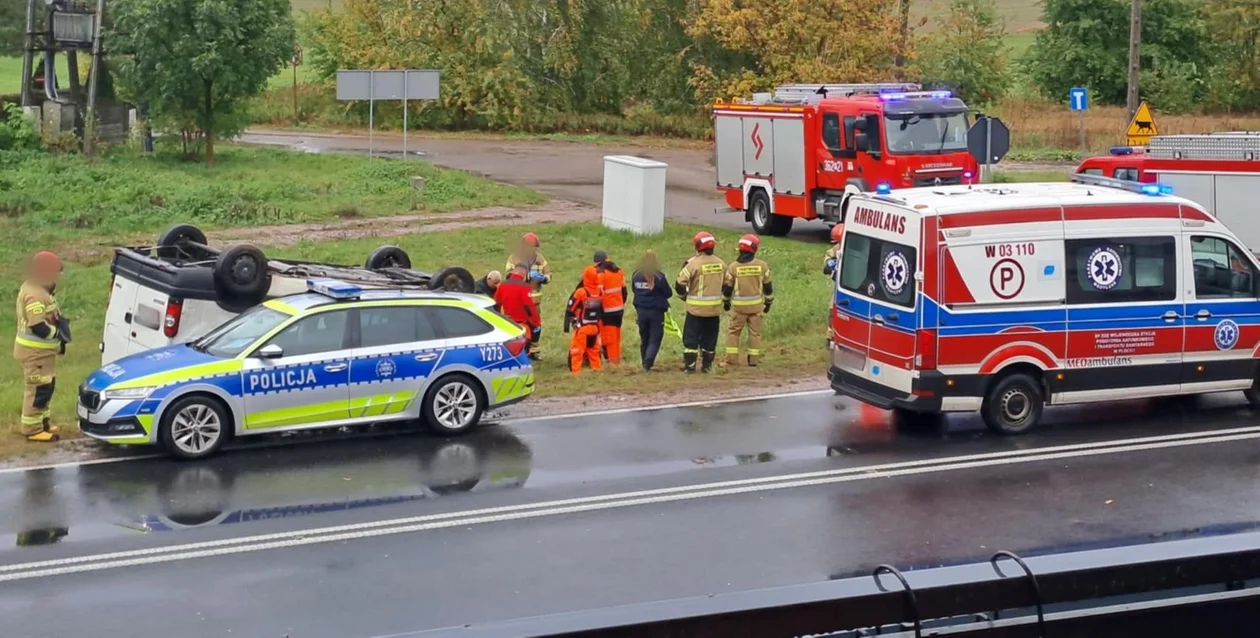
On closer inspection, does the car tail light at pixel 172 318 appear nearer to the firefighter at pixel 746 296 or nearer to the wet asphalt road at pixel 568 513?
the wet asphalt road at pixel 568 513

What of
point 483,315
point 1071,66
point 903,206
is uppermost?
point 1071,66

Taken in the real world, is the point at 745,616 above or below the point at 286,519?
above

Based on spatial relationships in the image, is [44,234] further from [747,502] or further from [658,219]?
[747,502]

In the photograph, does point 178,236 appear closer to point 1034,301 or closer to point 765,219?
point 1034,301

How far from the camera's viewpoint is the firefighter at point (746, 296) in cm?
1623

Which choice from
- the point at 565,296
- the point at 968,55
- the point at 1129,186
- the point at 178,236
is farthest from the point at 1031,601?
the point at 968,55

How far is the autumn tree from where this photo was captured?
146ft

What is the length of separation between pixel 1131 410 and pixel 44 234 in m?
20.5

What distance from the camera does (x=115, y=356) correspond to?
557 inches

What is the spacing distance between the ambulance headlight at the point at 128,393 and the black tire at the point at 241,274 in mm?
1784

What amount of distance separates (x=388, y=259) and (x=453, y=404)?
12.7ft

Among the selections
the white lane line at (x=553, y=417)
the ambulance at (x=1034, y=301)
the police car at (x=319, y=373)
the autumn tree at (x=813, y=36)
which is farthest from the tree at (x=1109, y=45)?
the police car at (x=319, y=373)

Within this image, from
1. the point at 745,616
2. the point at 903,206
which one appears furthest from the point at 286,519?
the point at 745,616

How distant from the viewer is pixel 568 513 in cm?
1084
